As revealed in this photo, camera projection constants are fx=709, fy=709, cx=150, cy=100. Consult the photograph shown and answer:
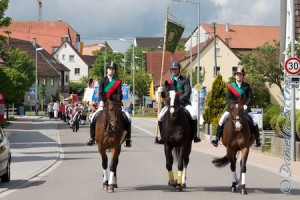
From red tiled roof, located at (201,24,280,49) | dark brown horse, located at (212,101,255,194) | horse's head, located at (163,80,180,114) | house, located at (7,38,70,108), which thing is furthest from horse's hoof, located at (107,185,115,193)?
red tiled roof, located at (201,24,280,49)

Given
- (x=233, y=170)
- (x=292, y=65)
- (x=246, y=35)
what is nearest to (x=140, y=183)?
(x=233, y=170)

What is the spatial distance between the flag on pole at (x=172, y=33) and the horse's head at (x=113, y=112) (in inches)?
647

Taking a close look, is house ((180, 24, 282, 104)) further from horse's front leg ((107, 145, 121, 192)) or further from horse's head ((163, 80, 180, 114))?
horse's head ((163, 80, 180, 114))

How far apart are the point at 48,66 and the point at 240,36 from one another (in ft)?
108

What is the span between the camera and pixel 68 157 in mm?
24781

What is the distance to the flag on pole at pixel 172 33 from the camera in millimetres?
30733

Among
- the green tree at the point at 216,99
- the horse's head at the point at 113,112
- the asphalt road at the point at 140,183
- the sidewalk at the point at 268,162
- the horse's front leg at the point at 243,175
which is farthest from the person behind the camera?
the green tree at the point at 216,99

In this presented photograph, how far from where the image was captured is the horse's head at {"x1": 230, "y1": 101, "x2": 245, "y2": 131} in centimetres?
1399

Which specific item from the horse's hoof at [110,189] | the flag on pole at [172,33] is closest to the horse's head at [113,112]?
the horse's hoof at [110,189]

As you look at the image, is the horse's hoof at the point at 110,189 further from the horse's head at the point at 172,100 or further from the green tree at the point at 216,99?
the green tree at the point at 216,99

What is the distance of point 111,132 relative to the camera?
Answer: 1432 cm

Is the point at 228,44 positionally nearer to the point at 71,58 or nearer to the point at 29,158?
the point at 71,58

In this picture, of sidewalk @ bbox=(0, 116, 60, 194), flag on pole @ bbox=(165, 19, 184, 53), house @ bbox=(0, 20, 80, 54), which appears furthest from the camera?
house @ bbox=(0, 20, 80, 54)

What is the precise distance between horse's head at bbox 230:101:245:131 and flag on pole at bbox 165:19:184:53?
16685mm
